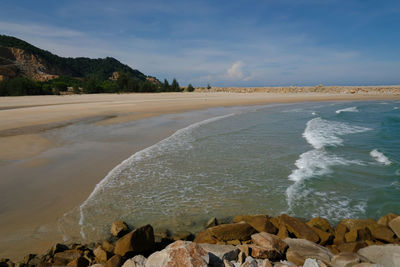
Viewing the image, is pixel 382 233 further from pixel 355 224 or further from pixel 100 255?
pixel 100 255

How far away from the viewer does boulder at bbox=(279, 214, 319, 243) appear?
4490 mm

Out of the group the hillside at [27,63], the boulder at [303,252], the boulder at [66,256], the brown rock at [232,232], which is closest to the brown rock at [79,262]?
the boulder at [66,256]

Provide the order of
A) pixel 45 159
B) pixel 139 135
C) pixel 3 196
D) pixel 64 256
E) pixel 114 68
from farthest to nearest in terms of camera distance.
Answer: pixel 114 68, pixel 139 135, pixel 45 159, pixel 3 196, pixel 64 256

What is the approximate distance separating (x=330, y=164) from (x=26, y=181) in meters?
9.41

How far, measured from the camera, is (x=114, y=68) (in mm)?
117625

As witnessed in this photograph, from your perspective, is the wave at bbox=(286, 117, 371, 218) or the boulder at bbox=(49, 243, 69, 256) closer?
the boulder at bbox=(49, 243, 69, 256)

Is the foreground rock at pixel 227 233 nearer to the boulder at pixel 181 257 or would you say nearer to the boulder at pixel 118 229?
the boulder at pixel 118 229

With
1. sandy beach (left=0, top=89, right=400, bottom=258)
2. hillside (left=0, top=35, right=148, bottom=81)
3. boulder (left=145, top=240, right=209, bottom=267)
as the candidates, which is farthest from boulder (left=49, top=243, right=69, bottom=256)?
hillside (left=0, top=35, right=148, bottom=81)

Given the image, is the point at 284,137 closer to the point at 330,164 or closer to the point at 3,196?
the point at 330,164

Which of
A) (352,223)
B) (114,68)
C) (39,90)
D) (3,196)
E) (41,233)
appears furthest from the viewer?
(114,68)

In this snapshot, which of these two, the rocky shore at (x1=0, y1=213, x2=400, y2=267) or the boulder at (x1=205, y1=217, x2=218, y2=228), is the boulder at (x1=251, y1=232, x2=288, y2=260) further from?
the boulder at (x1=205, y1=217, x2=218, y2=228)

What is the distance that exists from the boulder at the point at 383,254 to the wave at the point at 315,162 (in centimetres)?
172

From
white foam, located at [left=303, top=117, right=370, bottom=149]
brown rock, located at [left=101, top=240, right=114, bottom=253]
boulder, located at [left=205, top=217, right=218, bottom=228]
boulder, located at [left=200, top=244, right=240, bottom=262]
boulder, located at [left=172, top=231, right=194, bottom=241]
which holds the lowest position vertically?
boulder, located at [left=172, top=231, right=194, bottom=241]

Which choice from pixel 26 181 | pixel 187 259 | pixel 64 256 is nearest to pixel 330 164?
pixel 187 259
